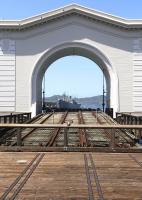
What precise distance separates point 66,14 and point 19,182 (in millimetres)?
44744

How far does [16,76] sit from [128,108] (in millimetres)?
13956

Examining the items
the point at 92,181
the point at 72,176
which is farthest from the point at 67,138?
the point at 92,181

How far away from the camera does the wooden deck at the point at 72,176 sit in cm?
837

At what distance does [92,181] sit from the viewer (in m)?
9.62

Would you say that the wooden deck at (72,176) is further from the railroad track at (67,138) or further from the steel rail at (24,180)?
the railroad track at (67,138)

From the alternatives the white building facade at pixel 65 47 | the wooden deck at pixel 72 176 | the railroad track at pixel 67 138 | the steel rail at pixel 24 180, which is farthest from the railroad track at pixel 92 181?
the white building facade at pixel 65 47

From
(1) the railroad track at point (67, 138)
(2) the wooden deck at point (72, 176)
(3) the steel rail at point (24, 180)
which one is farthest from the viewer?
(1) the railroad track at point (67, 138)

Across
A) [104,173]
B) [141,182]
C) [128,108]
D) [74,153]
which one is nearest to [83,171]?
[104,173]

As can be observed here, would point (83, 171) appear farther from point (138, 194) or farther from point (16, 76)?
point (16, 76)

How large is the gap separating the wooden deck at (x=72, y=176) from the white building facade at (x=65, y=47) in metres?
38.4

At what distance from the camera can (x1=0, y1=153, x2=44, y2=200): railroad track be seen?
8211 millimetres

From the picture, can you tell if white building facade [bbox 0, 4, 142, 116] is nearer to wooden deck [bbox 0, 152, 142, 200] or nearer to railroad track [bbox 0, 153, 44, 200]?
wooden deck [bbox 0, 152, 142, 200]

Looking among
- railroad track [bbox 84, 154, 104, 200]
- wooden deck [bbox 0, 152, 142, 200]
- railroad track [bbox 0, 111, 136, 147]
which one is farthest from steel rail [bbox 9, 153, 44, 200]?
railroad track [bbox 0, 111, 136, 147]

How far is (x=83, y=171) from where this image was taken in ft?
35.8
